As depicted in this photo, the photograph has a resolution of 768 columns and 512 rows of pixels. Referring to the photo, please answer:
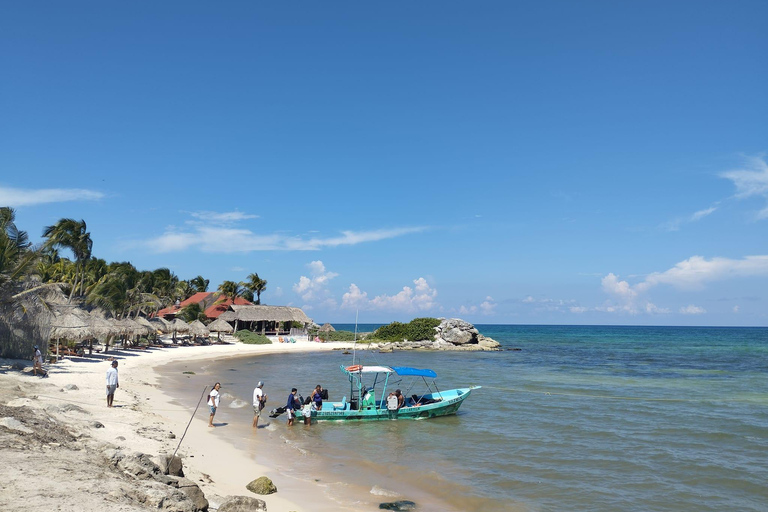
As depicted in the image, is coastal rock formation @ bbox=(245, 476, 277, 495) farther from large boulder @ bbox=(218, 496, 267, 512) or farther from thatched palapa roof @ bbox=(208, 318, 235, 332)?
thatched palapa roof @ bbox=(208, 318, 235, 332)

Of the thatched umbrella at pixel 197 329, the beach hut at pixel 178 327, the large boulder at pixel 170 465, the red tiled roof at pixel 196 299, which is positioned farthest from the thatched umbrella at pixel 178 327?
the large boulder at pixel 170 465

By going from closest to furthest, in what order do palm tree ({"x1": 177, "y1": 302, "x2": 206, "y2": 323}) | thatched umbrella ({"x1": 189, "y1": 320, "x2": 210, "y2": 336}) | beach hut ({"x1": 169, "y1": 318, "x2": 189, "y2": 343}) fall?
1. beach hut ({"x1": 169, "y1": 318, "x2": 189, "y2": 343})
2. thatched umbrella ({"x1": 189, "y1": 320, "x2": 210, "y2": 336})
3. palm tree ({"x1": 177, "y1": 302, "x2": 206, "y2": 323})

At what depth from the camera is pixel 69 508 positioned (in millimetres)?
6547

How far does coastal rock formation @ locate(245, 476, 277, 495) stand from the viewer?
10.4 m

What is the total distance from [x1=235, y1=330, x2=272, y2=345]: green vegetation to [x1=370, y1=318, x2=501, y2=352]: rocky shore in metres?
14.5

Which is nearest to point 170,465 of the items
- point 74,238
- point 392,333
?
point 74,238

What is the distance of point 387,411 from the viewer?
19.5m

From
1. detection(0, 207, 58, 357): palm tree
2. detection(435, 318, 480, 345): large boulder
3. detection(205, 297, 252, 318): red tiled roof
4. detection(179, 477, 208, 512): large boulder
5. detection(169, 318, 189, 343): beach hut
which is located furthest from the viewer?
detection(205, 297, 252, 318): red tiled roof

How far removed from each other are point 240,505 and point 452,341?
6337 centimetres

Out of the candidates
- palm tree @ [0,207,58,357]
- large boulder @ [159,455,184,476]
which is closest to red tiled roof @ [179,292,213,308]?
palm tree @ [0,207,58,357]

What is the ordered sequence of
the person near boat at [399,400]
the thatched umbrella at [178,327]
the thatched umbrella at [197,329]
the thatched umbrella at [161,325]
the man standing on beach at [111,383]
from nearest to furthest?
the man standing on beach at [111,383] < the person near boat at [399,400] < the thatched umbrella at [161,325] < the thatched umbrella at [178,327] < the thatched umbrella at [197,329]

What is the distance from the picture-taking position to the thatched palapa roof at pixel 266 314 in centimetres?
6506

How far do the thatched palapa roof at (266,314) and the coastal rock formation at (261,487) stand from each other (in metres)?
55.8

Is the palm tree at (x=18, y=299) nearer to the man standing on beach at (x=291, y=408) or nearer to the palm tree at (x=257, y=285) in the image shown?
the man standing on beach at (x=291, y=408)
